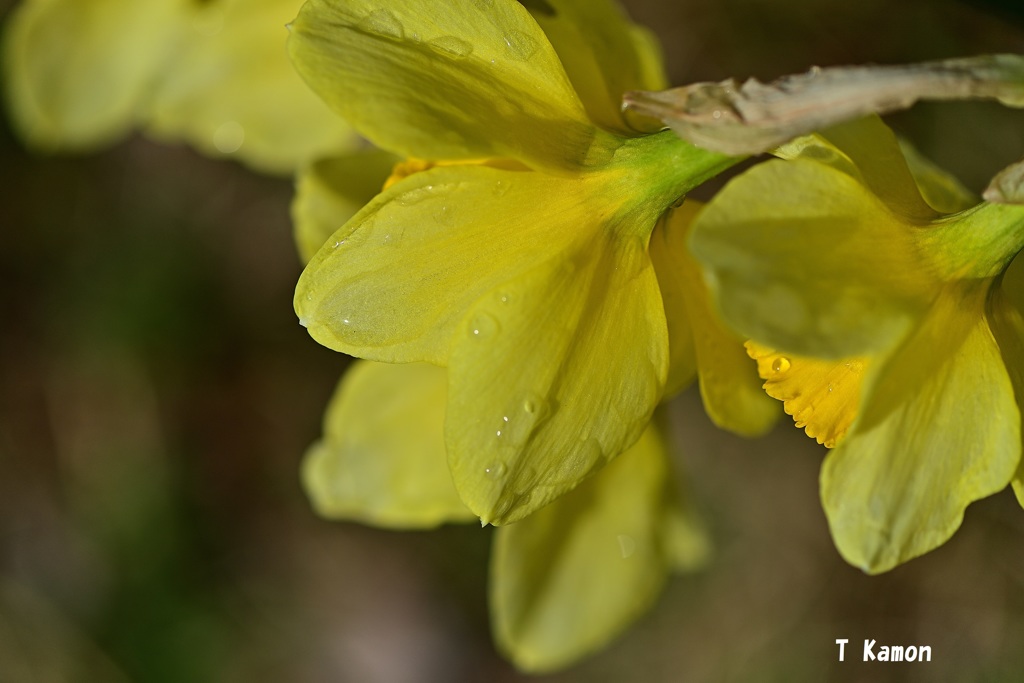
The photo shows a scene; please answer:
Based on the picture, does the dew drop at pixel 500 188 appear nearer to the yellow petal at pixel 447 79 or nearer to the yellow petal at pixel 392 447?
the yellow petal at pixel 447 79

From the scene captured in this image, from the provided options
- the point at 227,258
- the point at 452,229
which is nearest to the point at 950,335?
the point at 452,229

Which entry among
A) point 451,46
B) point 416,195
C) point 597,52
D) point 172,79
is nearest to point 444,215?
point 416,195

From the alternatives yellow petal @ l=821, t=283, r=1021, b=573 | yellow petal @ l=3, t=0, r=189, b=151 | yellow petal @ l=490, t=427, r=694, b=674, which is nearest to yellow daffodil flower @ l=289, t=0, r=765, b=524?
yellow petal @ l=821, t=283, r=1021, b=573

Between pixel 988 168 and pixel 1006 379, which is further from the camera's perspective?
pixel 988 168

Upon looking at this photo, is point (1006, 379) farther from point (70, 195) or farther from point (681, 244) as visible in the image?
point (70, 195)

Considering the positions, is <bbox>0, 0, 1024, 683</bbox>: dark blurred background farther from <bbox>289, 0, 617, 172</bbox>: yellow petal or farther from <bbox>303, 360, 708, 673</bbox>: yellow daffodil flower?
<bbox>289, 0, 617, 172</bbox>: yellow petal

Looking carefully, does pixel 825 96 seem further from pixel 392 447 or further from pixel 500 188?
pixel 392 447

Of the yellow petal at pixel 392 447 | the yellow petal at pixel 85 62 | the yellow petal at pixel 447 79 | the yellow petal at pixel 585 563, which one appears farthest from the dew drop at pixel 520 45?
the yellow petal at pixel 85 62

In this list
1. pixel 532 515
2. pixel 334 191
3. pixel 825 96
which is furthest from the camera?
pixel 532 515
